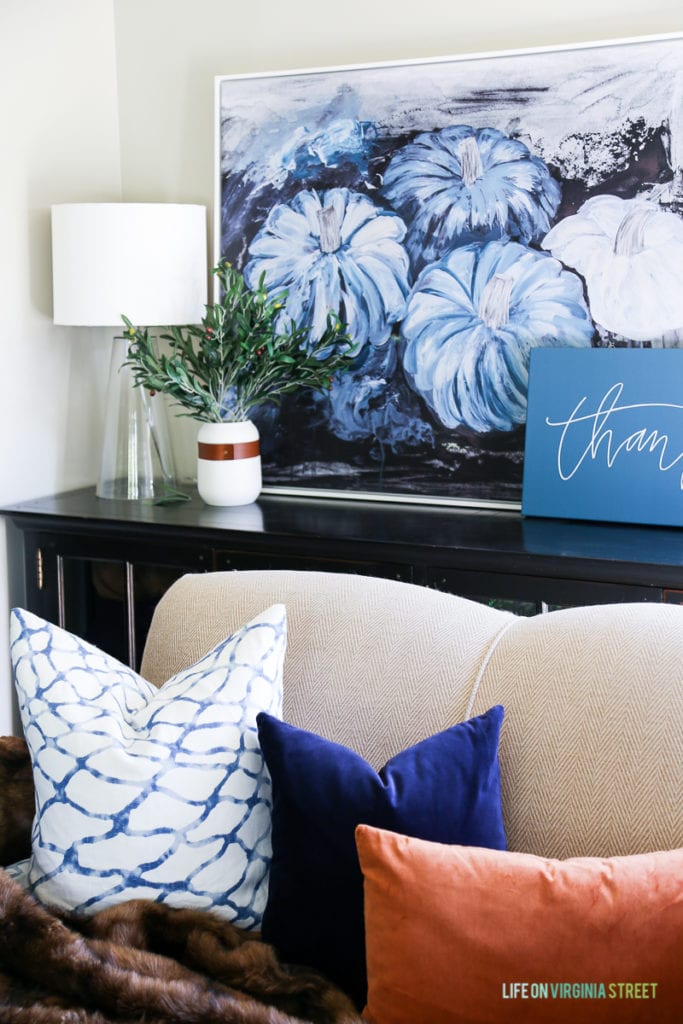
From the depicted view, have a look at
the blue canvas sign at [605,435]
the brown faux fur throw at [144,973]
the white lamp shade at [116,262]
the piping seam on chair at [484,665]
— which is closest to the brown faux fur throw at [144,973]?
the brown faux fur throw at [144,973]

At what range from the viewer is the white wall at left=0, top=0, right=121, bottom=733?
103 inches

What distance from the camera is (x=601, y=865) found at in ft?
3.51

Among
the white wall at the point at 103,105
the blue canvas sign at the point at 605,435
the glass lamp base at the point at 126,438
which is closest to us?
the blue canvas sign at the point at 605,435

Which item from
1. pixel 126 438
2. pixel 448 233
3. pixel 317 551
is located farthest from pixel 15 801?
pixel 448 233

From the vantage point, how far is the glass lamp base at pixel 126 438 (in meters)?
2.75

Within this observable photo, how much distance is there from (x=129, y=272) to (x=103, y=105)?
1.94ft

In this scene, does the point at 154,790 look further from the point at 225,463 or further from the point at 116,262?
the point at 116,262

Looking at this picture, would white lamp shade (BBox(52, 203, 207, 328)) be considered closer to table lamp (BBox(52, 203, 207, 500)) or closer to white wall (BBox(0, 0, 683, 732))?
table lamp (BBox(52, 203, 207, 500))


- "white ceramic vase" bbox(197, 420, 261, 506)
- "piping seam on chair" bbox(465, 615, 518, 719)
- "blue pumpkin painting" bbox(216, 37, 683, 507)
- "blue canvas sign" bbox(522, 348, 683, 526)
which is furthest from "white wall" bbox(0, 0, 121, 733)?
"piping seam on chair" bbox(465, 615, 518, 719)

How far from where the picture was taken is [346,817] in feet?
3.86

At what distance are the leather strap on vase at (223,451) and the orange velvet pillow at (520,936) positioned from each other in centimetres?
161

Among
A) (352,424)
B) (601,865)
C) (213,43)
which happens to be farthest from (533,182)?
(601,865)

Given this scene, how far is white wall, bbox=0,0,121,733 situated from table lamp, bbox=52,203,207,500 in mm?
119

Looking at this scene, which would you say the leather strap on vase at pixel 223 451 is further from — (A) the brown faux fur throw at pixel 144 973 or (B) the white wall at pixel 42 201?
(A) the brown faux fur throw at pixel 144 973
